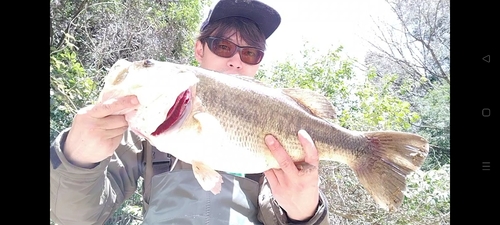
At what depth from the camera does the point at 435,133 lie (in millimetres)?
4551

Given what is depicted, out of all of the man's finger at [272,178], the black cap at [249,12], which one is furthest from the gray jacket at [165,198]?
the black cap at [249,12]

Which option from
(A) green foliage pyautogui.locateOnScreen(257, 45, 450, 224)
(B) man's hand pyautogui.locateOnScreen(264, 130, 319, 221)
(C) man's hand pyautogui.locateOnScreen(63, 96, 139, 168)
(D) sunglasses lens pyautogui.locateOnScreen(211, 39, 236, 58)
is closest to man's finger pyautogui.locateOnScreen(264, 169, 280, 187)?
(B) man's hand pyautogui.locateOnScreen(264, 130, 319, 221)

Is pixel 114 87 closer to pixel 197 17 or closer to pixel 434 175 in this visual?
pixel 434 175

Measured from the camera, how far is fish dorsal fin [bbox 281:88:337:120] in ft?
3.98

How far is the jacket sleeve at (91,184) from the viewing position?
112 centimetres

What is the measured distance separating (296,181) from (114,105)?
1.85 ft

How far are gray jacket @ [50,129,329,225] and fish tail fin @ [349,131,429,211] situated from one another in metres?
0.19

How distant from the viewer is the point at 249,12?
5.62 feet

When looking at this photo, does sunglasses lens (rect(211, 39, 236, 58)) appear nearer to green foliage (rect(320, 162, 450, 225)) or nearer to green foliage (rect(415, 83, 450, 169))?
green foliage (rect(320, 162, 450, 225))

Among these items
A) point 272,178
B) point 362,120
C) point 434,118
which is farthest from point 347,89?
point 272,178

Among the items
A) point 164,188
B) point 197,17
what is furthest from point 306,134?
point 197,17

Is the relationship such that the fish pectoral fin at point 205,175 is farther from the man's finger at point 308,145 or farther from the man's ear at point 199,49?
the man's ear at point 199,49

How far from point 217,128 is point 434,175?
291 centimetres

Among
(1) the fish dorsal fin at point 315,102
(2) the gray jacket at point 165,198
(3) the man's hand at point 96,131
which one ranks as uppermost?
(1) the fish dorsal fin at point 315,102
